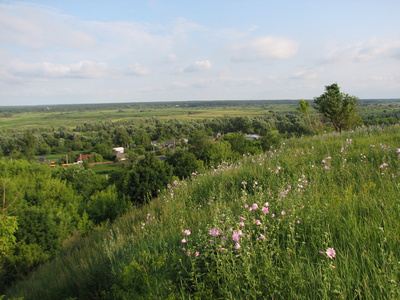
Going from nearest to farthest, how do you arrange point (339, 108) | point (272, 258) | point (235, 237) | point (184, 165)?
1. point (235, 237)
2. point (272, 258)
3. point (339, 108)
4. point (184, 165)

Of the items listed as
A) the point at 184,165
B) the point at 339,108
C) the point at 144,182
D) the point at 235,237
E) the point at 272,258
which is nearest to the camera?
the point at 235,237

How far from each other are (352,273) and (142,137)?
90.7 meters

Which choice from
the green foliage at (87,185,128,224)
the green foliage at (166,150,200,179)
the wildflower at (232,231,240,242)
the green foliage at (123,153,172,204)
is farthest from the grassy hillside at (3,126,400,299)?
the green foliage at (166,150,200,179)

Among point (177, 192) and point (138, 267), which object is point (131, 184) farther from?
point (138, 267)

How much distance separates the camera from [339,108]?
1861 cm

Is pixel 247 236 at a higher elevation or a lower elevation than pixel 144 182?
higher

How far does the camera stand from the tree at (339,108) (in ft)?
60.5

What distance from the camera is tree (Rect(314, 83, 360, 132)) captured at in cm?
1845

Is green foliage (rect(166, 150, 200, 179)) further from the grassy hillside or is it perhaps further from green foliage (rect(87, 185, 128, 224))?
the grassy hillside

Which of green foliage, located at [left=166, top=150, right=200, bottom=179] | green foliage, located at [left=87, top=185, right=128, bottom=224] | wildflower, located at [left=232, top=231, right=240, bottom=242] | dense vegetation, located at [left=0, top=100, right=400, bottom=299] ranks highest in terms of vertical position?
wildflower, located at [left=232, top=231, right=240, bottom=242]

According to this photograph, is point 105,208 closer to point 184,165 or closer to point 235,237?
point 184,165

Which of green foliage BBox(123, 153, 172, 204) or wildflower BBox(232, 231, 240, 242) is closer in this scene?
wildflower BBox(232, 231, 240, 242)

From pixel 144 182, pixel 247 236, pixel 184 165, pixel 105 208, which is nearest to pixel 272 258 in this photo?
pixel 247 236

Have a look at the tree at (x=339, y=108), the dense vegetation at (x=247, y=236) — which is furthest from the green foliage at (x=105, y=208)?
the tree at (x=339, y=108)
